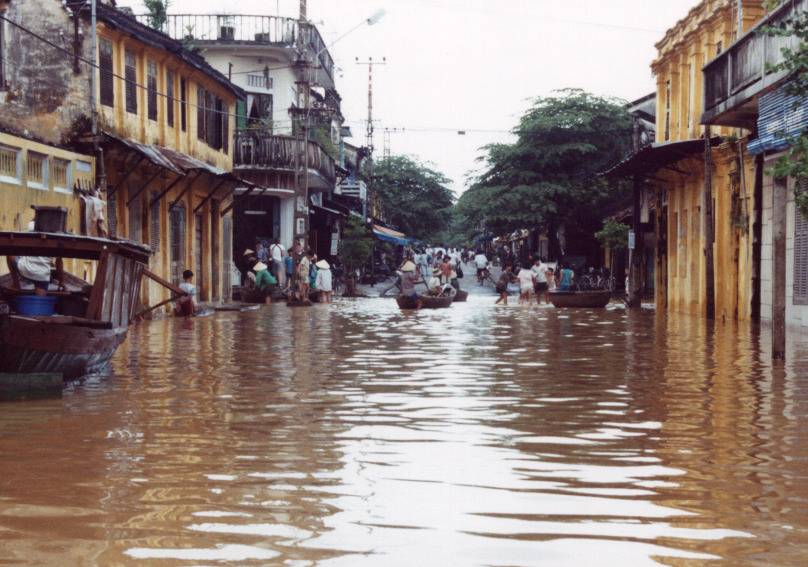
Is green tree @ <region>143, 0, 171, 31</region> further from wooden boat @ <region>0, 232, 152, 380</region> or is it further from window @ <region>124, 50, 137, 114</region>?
wooden boat @ <region>0, 232, 152, 380</region>

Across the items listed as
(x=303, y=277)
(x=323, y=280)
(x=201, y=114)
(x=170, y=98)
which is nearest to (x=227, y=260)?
Answer: (x=303, y=277)

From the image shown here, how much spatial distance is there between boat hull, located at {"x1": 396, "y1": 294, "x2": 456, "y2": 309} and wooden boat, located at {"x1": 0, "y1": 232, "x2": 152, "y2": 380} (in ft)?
58.3

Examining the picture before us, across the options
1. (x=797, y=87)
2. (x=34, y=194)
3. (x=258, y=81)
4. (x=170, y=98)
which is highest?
(x=258, y=81)

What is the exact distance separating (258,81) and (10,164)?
1029 inches

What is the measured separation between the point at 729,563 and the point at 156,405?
7.03m

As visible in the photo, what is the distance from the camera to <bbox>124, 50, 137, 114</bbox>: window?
92.6ft

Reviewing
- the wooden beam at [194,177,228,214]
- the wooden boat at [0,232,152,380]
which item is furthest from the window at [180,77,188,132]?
the wooden boat at [0,232,152,380]

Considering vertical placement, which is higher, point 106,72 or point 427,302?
point 106,72

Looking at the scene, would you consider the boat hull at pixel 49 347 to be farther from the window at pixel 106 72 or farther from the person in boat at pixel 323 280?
the person in boat at pixel 323 280

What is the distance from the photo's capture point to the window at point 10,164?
68.5 feet

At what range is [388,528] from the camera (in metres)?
5.93

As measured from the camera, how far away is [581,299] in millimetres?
36094

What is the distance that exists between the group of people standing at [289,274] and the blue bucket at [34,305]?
22991mm

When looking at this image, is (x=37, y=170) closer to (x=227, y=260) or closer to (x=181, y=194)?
(x=181, y=194)
